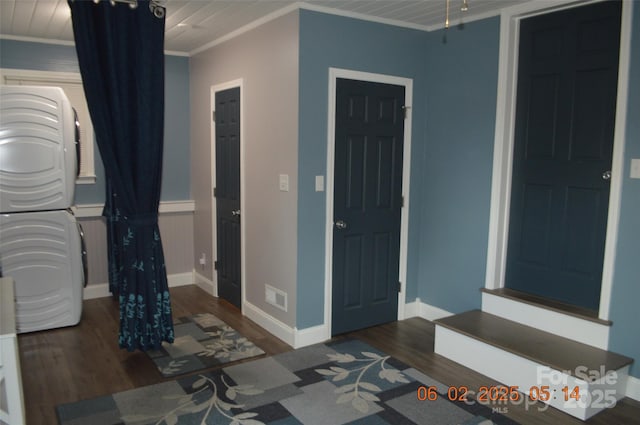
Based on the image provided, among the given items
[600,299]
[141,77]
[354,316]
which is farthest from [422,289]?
[141,77]

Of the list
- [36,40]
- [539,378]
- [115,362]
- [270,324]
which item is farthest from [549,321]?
[36,40]

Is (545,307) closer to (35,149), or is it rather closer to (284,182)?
(284,182)

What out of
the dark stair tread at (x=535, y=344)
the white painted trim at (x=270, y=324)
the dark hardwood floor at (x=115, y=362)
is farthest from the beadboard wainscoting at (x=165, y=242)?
the dark stair tread at (x=535, y=344)

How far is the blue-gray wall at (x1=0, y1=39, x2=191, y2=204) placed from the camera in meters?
4.59

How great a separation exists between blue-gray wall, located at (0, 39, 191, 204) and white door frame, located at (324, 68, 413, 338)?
2182 mm

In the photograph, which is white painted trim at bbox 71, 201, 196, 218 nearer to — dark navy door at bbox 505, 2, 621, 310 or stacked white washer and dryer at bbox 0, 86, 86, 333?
stacked white washer and dryer at bbox 0, 86, 86, 333

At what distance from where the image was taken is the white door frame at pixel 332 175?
3.65 metres

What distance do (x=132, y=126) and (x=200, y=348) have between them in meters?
1.66

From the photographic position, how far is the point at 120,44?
3.09m

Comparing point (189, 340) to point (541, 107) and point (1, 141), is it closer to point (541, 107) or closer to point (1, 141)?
point (1, 141)

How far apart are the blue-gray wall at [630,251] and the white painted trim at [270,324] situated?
215 cm

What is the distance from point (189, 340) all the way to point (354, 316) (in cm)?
131

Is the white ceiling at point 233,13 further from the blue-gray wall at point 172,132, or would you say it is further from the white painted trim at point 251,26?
the blue-gray wall at point 172,132
